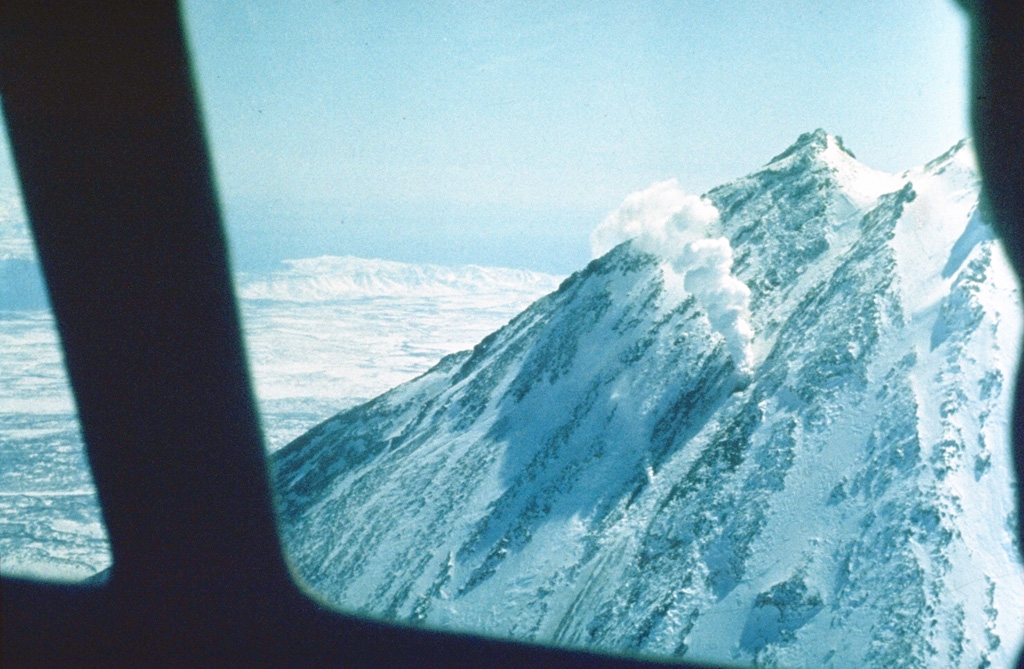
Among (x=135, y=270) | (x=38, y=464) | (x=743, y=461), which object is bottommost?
(x=38, y=464)

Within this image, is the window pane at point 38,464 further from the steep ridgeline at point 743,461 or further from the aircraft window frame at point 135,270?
the steep ridgeline at point 743,461

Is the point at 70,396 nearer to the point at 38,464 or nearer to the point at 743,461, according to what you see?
the point at 743,461

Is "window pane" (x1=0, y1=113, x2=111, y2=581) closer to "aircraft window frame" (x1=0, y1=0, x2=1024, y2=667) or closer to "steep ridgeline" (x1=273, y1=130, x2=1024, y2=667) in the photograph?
"aircraft window frame" (x1=0, y1=0, x2=1024, y2=667)

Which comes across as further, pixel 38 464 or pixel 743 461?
pixel 38 464

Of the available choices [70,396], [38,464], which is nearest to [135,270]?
[70,396]

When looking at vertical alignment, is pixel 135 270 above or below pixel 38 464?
above

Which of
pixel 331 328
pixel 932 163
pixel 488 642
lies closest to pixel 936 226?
pixel 932 163
